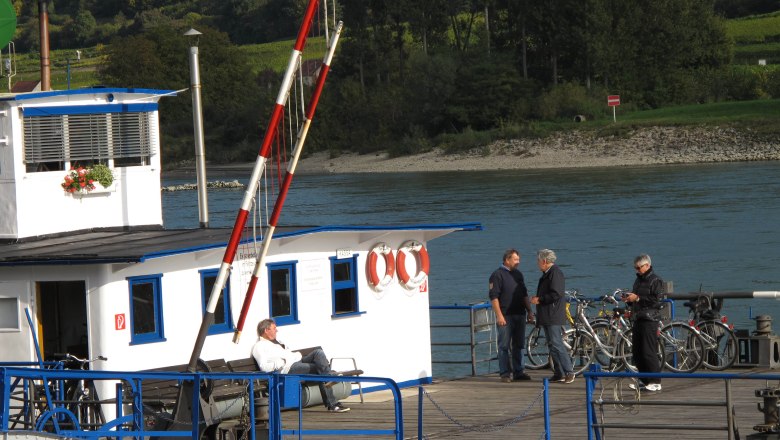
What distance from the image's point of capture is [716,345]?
52.7 ft

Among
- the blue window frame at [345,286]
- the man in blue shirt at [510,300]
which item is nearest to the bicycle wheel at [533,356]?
the man in blue shirt at [510,300]

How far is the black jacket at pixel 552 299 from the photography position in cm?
1512

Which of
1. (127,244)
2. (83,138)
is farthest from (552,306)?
(83,138)

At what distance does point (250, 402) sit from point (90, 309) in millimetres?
2871

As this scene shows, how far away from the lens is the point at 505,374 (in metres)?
16.2

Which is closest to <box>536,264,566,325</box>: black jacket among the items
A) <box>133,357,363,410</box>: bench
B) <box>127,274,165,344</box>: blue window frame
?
<box>133,357,363,410</box>: bench

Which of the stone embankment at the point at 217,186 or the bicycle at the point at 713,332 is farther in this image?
the stone embankment at the point at 217,186

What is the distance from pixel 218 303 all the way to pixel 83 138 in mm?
3246

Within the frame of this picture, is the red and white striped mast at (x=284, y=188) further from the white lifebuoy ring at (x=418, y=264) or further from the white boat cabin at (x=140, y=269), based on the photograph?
the white lifebuoy ring at (x=418, y=264)

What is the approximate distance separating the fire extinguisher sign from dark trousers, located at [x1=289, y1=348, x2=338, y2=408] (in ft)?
5.57

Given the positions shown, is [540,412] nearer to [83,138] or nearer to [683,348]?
[683,348]

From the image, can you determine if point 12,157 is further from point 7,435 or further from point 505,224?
point 505,224

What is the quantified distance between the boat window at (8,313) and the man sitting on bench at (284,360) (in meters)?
2.51

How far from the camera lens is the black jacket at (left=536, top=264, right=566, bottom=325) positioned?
15.1 metres
